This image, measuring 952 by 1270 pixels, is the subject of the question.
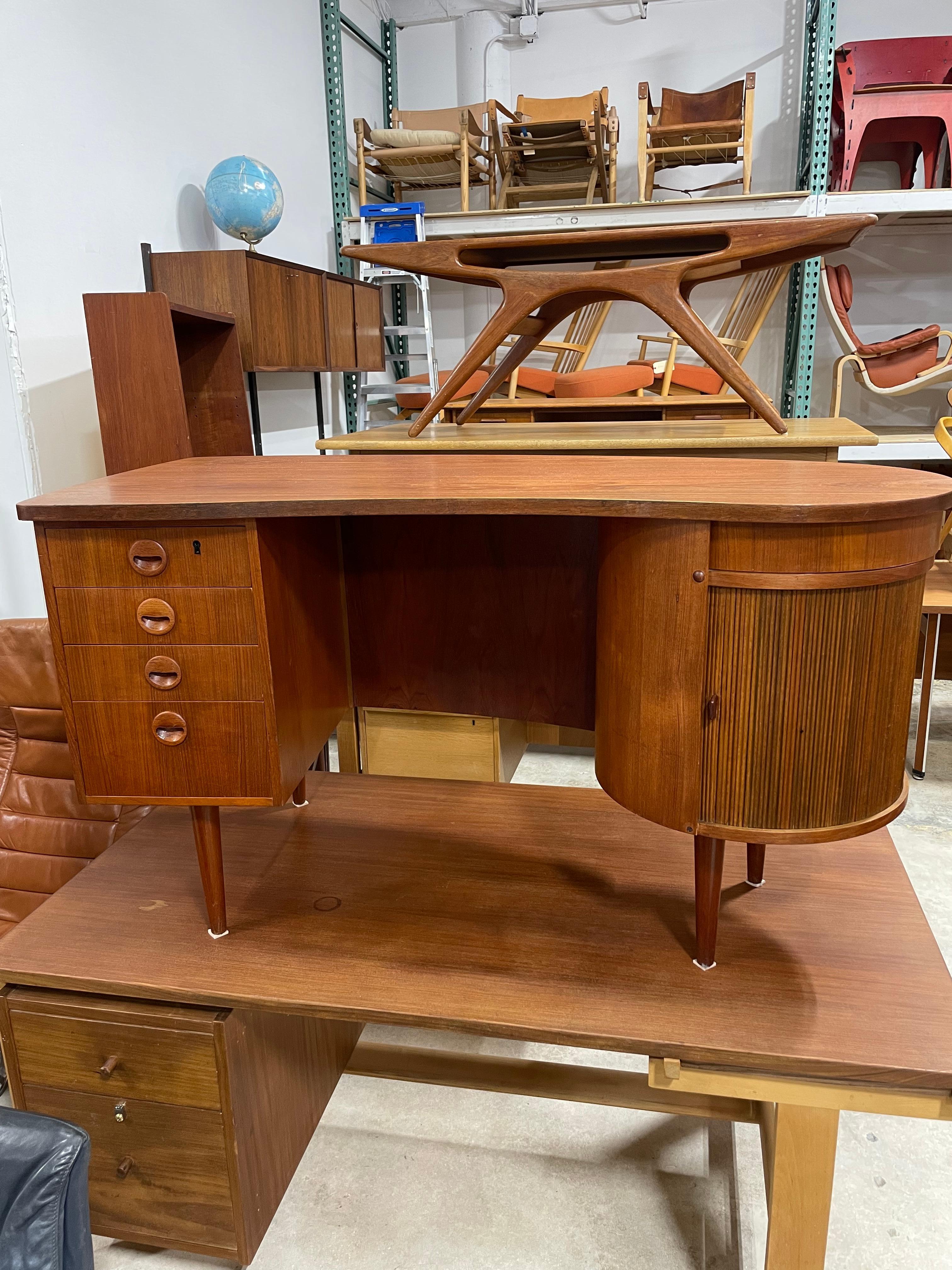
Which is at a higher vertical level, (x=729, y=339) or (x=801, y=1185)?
(x=729, y=339)

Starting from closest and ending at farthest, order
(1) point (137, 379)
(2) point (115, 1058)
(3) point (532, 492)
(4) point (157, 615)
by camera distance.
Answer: (3) point (532, 492) → (4) point (157, 615) → (2) point (115, 1058) → (1) point (137, 379)

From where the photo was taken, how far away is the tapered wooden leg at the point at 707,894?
113 cm

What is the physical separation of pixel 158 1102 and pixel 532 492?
100 cm

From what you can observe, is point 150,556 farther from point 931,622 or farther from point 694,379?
point 694,379

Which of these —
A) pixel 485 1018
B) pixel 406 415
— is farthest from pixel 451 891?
pixel 406 415

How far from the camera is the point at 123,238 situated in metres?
2.86

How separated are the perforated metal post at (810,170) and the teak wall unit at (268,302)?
222 cm

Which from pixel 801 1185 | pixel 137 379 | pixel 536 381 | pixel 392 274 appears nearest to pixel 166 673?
pixel 801 1185

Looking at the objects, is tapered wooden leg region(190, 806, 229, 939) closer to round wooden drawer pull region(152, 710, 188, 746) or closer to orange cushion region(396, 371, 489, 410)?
Result: round wooden drawer pull region(152, 710, 188, 746)

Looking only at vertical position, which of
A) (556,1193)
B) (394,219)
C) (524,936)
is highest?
(394,219)

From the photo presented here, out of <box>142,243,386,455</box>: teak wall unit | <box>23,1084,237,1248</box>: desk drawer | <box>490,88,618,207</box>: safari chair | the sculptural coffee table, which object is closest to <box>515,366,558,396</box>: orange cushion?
<box>142,243,386,455</box>: teak wall unit

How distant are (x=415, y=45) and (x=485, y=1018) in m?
5.84

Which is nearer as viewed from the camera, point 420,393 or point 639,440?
point 639,440

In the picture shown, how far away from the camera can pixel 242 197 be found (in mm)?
3133
